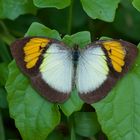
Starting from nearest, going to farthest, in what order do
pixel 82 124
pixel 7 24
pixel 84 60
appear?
pixel 84 60 < pixel 82 124 < pixel 7 24

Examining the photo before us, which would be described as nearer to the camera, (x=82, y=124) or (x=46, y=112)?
(x=46, y=112)

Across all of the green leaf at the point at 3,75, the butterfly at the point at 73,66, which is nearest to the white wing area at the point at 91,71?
the butterfly at the point at 73,66

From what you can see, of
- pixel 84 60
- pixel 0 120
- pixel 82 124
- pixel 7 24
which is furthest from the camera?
pixel 7 24

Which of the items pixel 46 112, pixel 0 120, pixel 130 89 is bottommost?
pixel 0 120

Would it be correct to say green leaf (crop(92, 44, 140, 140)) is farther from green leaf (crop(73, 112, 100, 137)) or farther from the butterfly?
green leaf (crop(73, 112, 100, 137))

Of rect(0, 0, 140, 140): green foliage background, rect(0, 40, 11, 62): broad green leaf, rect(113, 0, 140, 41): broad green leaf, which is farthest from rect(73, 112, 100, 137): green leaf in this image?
rect(113, 0, 140, 41): broad green leaf

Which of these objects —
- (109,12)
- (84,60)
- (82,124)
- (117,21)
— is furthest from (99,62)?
(117,21)

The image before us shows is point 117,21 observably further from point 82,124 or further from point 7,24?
point 82,124
